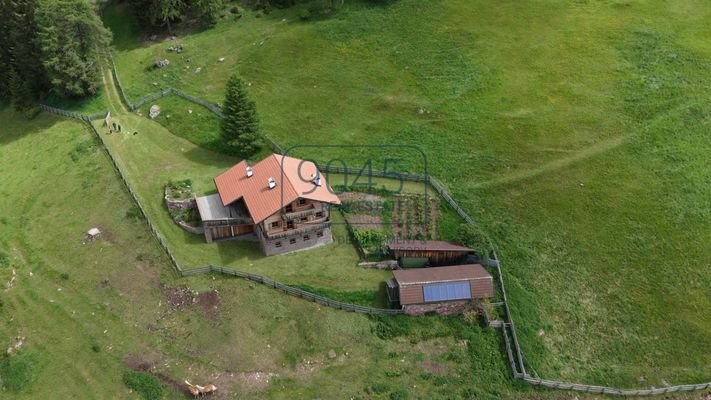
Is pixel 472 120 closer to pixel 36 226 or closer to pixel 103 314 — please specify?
pixel 103 314

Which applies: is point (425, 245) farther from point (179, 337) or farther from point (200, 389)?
point (200, 389)

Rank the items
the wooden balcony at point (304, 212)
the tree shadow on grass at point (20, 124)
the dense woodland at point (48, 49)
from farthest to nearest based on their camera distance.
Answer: the tree shadow on grass at point (20, 124) < the dense woodland at point (48, 49) < the wooden balcony at point (304, 212)

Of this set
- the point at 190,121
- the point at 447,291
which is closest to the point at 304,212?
the point at 447,291

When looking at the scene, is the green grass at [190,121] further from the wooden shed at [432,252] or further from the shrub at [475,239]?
the shrub at [475,239]

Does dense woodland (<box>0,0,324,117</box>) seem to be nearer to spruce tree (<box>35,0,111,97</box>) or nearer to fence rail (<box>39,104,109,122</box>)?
spruce tree (<box>35,0,111,97</box>)

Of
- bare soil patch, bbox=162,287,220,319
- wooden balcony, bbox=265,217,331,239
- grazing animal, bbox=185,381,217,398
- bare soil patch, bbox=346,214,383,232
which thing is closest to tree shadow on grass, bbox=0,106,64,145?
bare soil patch, bbox=162,287,220,319

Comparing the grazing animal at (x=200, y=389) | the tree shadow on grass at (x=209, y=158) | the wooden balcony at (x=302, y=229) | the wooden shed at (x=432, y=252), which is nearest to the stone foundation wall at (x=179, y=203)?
the tree shadow on grass at (x=209, y=158)

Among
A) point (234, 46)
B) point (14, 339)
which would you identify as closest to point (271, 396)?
point (14, 339)
